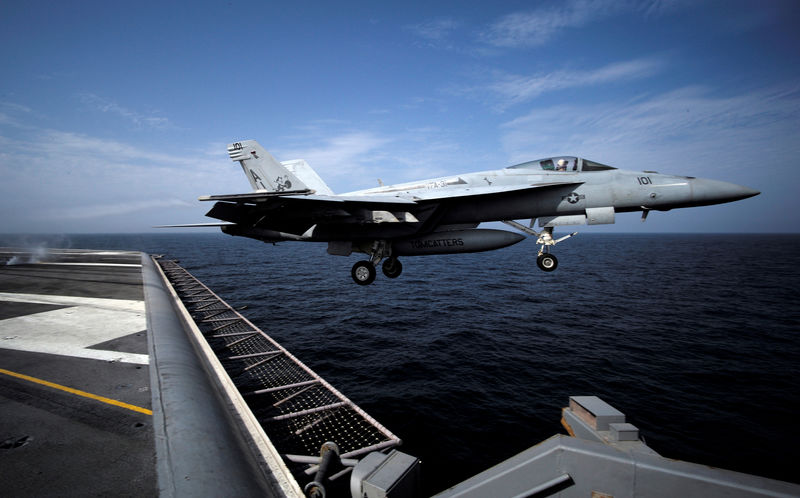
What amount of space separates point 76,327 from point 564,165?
17232 mm

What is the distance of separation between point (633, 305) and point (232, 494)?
35019 millimetres

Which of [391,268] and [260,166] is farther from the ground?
[260,166]

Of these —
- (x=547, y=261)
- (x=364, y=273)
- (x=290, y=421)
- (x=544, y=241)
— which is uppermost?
(x=544, y=241)

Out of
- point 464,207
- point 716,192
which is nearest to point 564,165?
point 464,207

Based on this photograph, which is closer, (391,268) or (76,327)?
(76,327)

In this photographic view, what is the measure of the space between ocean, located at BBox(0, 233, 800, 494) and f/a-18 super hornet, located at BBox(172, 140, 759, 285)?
6.77m

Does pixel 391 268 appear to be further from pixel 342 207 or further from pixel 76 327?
pixel 76 327

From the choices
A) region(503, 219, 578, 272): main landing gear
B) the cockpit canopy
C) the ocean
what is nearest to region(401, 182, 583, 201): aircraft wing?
the cockpit canopy

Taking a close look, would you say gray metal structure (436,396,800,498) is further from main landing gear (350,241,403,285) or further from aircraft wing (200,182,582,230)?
main landing gear (350,241,403,285)

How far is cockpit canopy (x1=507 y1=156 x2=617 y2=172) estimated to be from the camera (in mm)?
9578

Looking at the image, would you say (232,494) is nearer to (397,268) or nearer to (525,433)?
(397,268)

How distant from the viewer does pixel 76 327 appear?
10688 millimetres

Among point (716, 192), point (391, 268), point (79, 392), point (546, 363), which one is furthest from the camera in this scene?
point (546, 363)

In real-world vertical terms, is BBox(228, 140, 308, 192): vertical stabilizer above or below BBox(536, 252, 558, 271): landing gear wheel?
above
